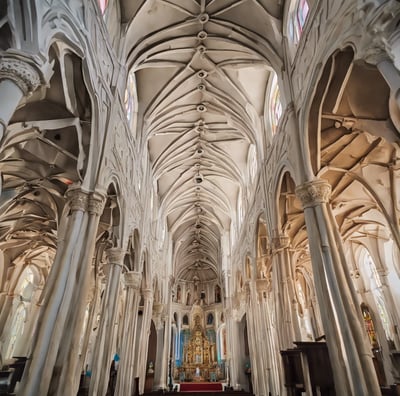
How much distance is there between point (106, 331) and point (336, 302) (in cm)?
611

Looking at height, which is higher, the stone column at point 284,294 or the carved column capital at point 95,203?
the carved column capital at point 95,203

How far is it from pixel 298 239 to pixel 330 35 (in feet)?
35.5

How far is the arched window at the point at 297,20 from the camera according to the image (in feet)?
29.8

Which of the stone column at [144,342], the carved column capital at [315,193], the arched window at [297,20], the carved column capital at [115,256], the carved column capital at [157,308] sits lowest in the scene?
the stone column at [144,342]

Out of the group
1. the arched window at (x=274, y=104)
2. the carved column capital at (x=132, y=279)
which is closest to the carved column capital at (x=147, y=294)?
the carved column capital at (x=132, y=279)

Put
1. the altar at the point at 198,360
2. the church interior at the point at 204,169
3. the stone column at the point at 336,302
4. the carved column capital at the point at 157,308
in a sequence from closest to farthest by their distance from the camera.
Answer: the stone column at the point at 336,302 → the church interior at the point at 204,169 → the carved column capital at the point at 157,308 → the altar at the point at 198,360

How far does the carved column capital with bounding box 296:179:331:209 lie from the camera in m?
7.14

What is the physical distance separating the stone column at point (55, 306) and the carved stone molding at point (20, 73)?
10.1ft

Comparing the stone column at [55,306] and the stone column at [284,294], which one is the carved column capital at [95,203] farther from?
the stone column at [284,294]

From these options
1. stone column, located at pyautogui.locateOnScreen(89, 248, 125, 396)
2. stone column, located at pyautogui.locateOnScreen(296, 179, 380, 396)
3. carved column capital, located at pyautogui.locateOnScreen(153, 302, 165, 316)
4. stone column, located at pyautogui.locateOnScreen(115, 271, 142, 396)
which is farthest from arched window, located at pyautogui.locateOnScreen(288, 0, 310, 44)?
carved column capital, located at pyautogui.locateOnScreen(153, 302, 165, 316)

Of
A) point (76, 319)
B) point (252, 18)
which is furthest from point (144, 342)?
point (252, 18)

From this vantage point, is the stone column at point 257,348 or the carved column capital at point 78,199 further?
the stone column at point 257,348

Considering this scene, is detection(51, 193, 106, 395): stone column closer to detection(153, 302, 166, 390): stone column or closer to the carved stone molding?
the carved stone molding

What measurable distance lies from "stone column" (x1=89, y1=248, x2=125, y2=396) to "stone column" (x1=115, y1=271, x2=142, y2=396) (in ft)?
8.99
